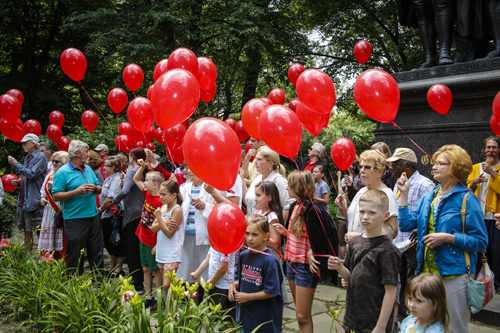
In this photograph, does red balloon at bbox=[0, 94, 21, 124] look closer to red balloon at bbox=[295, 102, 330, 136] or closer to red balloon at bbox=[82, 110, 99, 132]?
red balloon at bbox=[82, 110, 99, 132]

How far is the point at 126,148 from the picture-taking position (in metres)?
6.53

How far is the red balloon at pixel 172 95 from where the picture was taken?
9.21 ft

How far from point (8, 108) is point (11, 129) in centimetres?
75

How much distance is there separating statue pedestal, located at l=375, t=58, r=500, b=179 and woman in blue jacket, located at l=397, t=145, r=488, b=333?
6.43 feet

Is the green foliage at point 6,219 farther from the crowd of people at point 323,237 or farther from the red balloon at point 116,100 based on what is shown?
the red balloon at point 116,100

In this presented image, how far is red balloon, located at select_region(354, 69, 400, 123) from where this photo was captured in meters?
3.02

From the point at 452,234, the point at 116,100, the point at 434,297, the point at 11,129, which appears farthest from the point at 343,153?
the point at 11,129

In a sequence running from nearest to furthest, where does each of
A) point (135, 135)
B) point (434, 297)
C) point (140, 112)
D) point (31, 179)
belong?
1. point (434, 297)
2. point (140, 112)
3. point (31, 179)
4. point (135, 135)

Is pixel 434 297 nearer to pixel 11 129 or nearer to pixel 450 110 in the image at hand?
pixel 450 110

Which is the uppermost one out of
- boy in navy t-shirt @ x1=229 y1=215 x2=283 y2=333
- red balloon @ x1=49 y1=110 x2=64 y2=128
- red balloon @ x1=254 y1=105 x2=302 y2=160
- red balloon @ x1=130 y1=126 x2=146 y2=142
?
red balloon @ x1=49 y1=110 x2=64 y2=128

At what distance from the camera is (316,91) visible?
320 cm

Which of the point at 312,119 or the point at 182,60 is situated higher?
the point at 182,60

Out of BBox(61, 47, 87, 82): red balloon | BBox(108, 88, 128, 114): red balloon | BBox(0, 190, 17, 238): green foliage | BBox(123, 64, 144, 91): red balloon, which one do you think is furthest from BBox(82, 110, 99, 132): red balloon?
BBox(0, 190, 17, 238): green foliage

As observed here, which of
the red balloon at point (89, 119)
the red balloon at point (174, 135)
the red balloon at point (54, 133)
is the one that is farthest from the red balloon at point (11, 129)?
the red balloon at point (174, 135)
